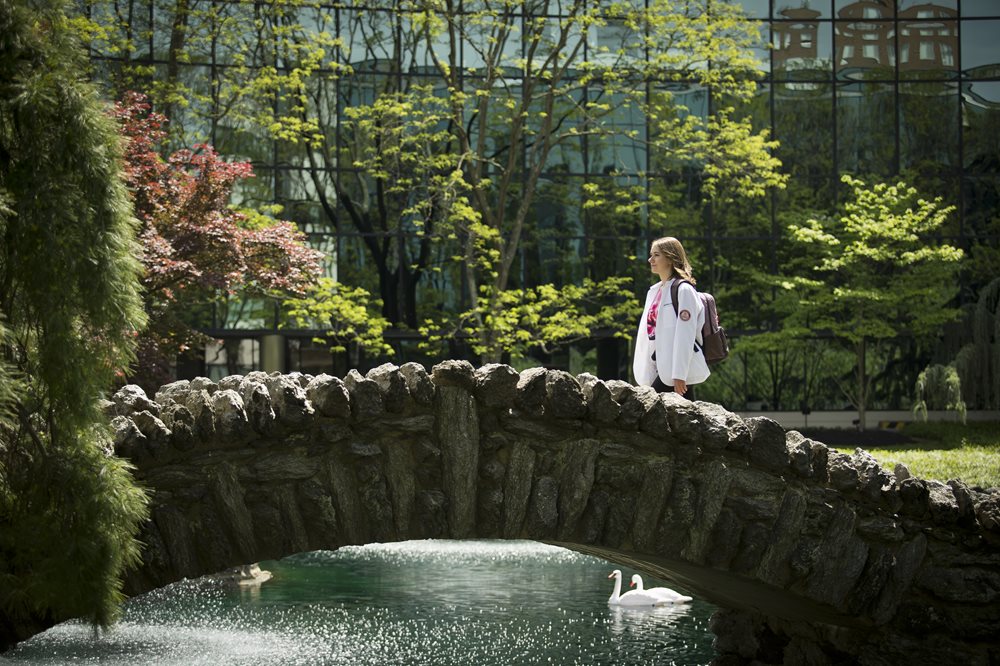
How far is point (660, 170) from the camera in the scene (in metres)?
26.3

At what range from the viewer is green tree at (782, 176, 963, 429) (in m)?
24.0

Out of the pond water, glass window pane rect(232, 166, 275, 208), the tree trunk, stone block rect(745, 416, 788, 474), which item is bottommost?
the pond water

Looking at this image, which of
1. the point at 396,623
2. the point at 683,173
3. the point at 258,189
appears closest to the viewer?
the point at 396,623

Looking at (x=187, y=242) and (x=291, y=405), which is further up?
(x=187, y=242)

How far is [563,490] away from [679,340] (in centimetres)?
143

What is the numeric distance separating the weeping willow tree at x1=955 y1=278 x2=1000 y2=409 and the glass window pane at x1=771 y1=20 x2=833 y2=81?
231 inches

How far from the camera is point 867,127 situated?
88.5ft

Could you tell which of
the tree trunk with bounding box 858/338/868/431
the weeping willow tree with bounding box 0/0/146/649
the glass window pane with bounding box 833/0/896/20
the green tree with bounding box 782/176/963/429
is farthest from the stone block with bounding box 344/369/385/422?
the glass window pane with bounding box 833/0/896/20

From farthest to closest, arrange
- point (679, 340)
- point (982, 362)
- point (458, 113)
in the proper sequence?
1. point (982, 362)
2. point (458, 113)
3. point (679, 340)

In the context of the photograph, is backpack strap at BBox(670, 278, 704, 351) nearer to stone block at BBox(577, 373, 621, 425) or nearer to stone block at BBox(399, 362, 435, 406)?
stone block at BBox(577, 373, 621, 425)

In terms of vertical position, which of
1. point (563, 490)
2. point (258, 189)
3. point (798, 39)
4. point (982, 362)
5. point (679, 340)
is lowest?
point (982, 362)

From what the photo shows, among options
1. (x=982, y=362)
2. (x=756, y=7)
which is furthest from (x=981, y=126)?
(x=982, y=362)

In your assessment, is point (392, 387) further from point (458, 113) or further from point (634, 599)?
point (458, 113)

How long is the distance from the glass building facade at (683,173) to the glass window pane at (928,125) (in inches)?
1.1
